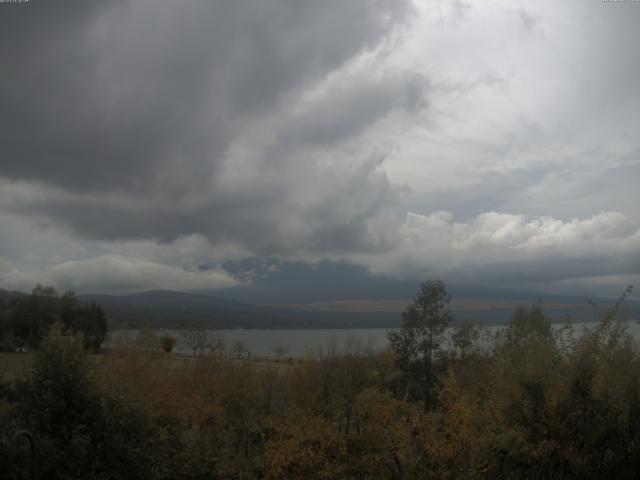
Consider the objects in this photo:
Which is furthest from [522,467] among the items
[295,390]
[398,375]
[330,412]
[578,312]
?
[398,375]

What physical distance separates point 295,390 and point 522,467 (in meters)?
16.5

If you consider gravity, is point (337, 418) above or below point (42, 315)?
below

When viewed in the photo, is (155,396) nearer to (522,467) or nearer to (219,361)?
(219,361)

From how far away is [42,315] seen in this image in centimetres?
7844

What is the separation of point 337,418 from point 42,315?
65.2 m

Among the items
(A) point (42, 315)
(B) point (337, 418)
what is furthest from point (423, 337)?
(A) point (42, 315)

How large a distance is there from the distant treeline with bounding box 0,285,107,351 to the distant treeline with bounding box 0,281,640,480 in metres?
49.3

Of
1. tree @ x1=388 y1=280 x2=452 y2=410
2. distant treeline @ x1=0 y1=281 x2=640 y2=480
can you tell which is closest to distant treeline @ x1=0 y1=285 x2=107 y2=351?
tree @ x1=388 y1=280 x2=452 y2=410

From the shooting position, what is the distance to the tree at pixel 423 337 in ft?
117

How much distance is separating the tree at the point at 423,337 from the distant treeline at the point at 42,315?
Result: 46.8 m

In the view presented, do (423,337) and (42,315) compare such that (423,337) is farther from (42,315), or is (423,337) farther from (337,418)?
Result: (42,315)

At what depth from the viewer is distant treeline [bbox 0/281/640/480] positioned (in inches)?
505

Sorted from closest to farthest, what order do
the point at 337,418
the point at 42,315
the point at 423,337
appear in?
the point at 337,418 < the point at 423,337 < the point at 42,315

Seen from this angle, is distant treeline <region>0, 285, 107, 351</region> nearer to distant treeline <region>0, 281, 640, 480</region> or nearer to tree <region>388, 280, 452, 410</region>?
tree <region>388, 280, 452, 410</region>
